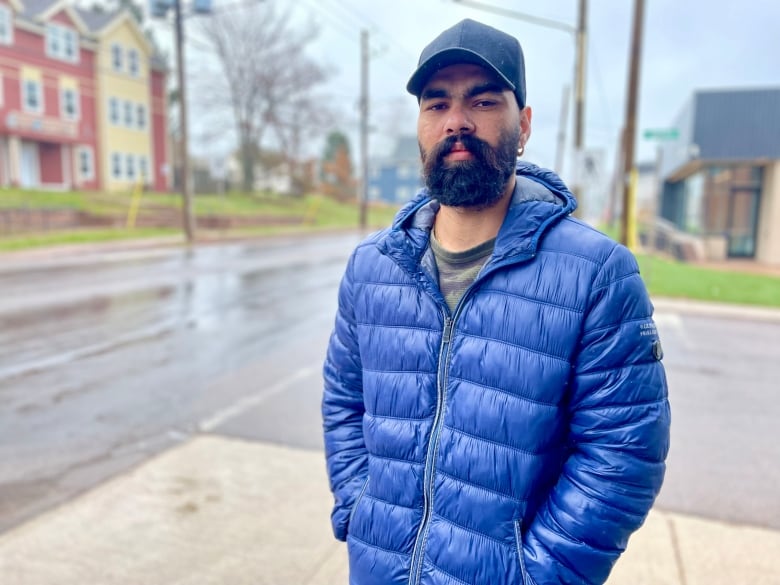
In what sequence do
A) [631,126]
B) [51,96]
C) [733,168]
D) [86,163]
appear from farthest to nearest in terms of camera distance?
[86,163] → [51,96] → [733,168] → [631,126]

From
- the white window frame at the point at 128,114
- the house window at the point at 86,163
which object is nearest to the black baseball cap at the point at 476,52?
the house window at the point at 86,163

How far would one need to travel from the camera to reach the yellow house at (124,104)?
34.8 metres

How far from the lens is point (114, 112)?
116ft

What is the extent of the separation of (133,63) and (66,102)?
18.5 feet

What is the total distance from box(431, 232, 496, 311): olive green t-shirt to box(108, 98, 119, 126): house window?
124ft

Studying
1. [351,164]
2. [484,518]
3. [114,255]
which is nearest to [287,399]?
[484,518]

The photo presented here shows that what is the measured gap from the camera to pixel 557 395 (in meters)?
1.59

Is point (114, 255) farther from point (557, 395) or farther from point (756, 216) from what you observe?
point (756, 216)

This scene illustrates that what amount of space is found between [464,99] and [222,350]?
20.6 feet

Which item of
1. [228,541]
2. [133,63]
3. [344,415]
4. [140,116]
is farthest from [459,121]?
[133,63]

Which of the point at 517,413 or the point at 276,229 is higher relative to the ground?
the point at 517,413

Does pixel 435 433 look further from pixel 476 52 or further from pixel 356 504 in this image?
pixel 476 52

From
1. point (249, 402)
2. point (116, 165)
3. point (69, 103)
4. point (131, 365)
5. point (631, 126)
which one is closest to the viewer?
point (249, 402)

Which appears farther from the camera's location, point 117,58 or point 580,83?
point 117,58
